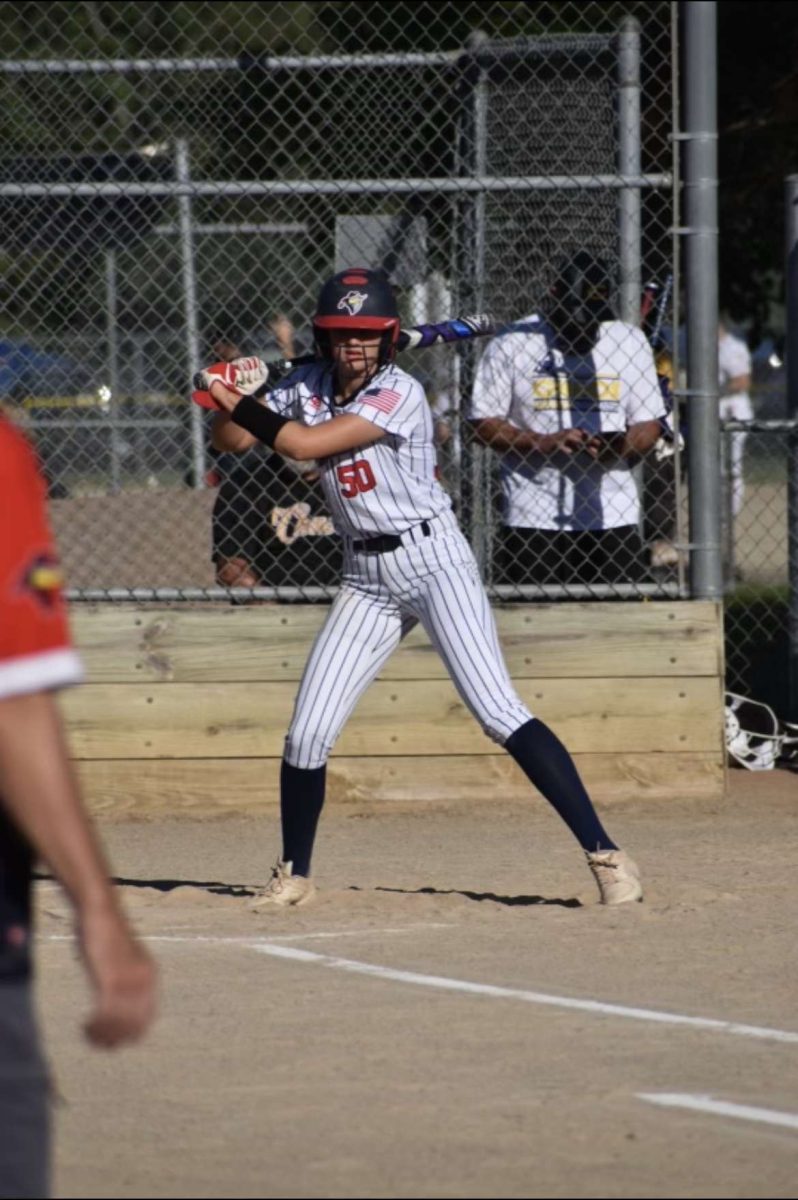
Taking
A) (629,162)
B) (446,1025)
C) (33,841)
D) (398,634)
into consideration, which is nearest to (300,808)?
(398,634)

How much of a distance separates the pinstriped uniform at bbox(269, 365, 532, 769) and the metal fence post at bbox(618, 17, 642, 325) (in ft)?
8.23

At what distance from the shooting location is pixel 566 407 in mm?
8430

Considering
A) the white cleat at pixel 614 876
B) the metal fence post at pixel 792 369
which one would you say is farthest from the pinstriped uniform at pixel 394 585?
the metal fence post at pixel 792 369

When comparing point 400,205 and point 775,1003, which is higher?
point 400,205

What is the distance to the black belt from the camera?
20.6 feet

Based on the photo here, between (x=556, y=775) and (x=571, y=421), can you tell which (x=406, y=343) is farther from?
(x=571, y=421)

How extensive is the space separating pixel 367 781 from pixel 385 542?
217 cm

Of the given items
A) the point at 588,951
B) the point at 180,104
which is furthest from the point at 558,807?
the point at 180,104

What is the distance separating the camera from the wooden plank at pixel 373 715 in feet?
26.9

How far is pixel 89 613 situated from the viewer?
27.2ft

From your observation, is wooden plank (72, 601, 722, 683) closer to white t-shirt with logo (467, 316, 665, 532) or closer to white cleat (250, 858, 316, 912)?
white t-shirt with logo (467, 316, 665, 532)

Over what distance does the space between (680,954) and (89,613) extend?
3.40 metres

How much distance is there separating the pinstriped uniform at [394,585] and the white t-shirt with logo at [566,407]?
2106mm

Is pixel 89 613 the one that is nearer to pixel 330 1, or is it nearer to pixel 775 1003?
pixel 775 1003
